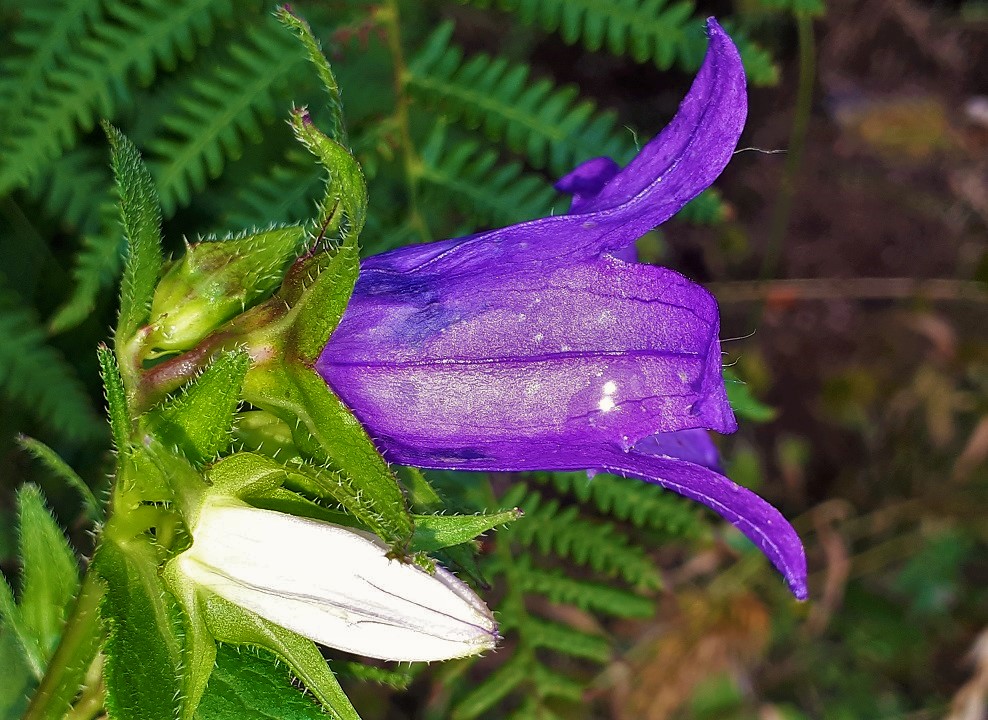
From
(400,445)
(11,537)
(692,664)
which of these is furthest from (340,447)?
(692,664)

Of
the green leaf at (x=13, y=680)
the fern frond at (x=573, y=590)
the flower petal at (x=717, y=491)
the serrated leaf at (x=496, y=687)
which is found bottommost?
the serrated leaf at (x=496, y=687)

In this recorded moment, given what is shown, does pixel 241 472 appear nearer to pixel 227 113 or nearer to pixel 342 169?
pixel 342 169

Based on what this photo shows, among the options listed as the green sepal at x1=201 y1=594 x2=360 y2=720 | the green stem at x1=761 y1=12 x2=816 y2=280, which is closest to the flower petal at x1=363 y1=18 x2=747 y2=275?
the green sepal at x1=201 y1=594 x2=360 y2=720

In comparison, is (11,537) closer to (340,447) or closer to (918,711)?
(340,447)

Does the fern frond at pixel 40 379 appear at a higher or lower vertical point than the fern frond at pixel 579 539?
higher

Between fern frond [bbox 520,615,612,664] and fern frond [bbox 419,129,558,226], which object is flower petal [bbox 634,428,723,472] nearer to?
fern frond [bbox 419,129,558,226]

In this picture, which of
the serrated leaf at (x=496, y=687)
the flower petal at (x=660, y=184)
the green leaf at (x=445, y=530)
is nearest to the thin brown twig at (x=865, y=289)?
the serrated leaf at (x=496, y=687)

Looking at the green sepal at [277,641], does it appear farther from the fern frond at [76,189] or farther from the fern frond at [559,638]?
the fern frond at [76,189]
